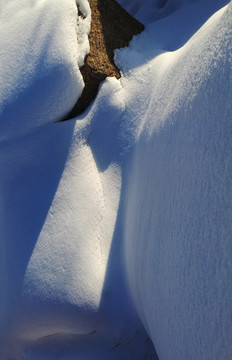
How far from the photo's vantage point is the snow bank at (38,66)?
1.00 m

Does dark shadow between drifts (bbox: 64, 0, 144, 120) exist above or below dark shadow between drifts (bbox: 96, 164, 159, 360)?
above

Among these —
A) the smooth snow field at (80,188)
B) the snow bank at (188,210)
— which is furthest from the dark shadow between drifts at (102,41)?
the snow bank at (188,210)

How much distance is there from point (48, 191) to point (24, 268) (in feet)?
0.75

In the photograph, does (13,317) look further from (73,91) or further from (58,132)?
(73,91)

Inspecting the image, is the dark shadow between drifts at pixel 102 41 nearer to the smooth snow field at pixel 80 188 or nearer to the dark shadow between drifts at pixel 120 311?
the smooth snow field at pixel 80 188

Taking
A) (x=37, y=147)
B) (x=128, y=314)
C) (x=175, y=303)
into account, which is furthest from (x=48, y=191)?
(x=175, y=303)

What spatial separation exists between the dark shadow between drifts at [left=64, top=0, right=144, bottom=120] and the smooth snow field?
0.04m

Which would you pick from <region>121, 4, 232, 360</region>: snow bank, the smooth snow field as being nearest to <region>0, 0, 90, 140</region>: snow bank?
the smooth snow field

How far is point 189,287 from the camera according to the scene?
2.09ft

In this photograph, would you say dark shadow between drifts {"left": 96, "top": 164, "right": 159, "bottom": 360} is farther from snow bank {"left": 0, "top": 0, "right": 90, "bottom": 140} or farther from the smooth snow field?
snow bank {"left": 0, "top": 0, "right": 90, "bottom": 140}

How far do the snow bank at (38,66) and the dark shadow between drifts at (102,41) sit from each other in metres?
0.05

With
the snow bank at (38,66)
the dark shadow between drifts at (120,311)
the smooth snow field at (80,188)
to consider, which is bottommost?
the dark shadow between drifts at (120,311)

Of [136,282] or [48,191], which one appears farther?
[48,191]

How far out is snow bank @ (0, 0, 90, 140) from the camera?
3.29 feet
